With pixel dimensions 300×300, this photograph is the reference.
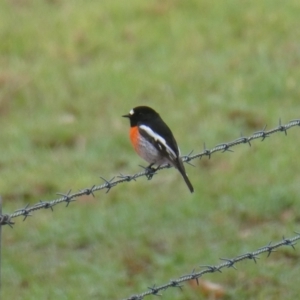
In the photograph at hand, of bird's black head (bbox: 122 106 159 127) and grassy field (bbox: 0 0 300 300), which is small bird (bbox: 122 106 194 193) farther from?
grassy field (bbox: 0 0 300 300)

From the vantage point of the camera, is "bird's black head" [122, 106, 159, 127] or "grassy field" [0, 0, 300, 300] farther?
"grassy field" [0, 0, 300, 300]

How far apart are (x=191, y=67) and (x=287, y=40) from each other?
4.71ft

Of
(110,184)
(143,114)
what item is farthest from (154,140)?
(110,184)

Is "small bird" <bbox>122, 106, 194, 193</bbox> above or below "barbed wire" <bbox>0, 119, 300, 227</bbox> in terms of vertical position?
above

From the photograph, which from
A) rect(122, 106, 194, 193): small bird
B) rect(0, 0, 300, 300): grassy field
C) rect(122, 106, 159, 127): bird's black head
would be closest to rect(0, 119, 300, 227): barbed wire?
rect(122, 106, 194, 193): small bird

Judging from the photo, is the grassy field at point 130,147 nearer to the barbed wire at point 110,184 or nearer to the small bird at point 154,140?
the small bird at point 154,140

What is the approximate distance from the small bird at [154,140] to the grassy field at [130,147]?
46.3 inches

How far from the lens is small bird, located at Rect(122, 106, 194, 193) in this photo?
617 cm

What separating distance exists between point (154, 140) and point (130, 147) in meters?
3.22

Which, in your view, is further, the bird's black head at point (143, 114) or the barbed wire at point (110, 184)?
the bird's black head at point (143, 114)

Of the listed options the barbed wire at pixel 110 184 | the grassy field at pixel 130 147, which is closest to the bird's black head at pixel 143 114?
the barbed wire at pixel 110 184

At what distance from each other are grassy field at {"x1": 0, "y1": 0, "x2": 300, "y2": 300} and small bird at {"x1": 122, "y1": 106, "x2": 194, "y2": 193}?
117 cm

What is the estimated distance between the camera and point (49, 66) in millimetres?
11141

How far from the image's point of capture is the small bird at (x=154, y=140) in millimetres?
6172
